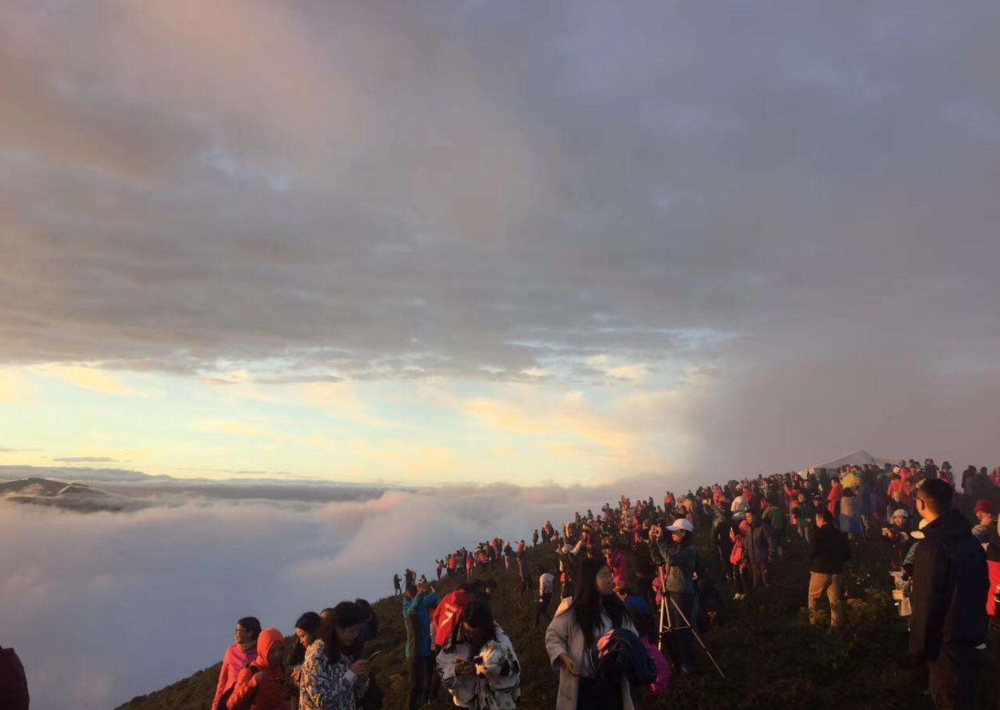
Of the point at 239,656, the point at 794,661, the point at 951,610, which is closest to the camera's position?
the point at 951,610

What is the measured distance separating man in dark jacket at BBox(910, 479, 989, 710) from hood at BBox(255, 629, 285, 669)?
5508 mm

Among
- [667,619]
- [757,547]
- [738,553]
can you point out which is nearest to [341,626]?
[667,619]

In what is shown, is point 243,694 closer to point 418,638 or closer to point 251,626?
point 251,626

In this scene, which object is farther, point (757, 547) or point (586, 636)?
point (757, 547)

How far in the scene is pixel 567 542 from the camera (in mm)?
20578

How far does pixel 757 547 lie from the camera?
46.5 ft

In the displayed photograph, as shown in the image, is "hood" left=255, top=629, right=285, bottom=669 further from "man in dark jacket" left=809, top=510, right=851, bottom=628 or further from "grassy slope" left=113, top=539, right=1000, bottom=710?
"man in dark jacket" left=809, top=510, right=851, bottom=628

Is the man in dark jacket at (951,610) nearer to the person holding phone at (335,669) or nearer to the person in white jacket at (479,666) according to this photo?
the person in white jacket at (479,666)

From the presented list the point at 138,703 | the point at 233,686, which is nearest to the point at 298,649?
the point at 233,686

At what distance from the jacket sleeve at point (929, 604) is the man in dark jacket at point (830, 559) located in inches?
231

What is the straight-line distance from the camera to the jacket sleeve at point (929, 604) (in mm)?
5000

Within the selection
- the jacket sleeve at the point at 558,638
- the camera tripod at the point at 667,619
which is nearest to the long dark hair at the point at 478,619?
the jacket sleeve at the point at 558,638

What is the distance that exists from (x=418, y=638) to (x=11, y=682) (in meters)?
Result: 8.00

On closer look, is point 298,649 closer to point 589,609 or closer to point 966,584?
point 589,609
